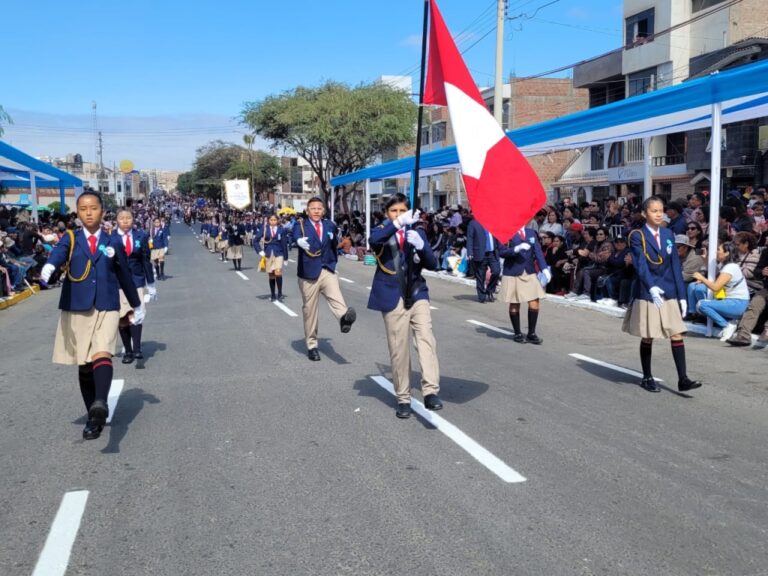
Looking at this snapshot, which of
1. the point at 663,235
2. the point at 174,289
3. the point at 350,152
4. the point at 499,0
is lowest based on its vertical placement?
the point at 174,289

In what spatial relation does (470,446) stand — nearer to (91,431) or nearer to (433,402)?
(433,402)

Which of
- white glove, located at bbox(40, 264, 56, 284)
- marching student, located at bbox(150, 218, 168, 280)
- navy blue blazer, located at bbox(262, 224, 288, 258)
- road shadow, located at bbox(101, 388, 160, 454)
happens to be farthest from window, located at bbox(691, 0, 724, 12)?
white glove, located at bbox(40, 264, 56, 284)

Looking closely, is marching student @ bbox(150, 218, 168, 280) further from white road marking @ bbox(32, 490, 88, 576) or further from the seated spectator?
white road marking @ bbox(32, 490, 88, 576)

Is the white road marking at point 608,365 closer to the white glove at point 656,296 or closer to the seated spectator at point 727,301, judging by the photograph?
the white glove at point 656,296

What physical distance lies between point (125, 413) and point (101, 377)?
47.1 inches

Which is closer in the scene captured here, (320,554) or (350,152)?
(320,554)

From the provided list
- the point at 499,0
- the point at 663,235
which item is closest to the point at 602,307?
the point at 663,235

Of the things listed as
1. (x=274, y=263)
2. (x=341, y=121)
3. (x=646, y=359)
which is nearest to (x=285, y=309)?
(x=274, y=263)

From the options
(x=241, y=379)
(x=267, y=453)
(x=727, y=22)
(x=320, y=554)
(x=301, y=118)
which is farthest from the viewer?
(x=301, y=118)

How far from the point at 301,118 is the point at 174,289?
1004 inches

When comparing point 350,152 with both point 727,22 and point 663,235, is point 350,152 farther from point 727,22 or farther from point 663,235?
point 663,235

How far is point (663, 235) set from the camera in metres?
7.76

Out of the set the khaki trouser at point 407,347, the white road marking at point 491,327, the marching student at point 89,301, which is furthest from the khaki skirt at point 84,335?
the white road marking at point 491,327

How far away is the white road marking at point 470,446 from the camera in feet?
17.3
